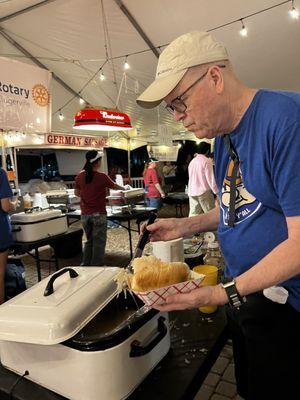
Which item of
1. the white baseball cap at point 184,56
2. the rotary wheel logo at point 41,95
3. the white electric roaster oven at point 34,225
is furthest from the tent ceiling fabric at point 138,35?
the white baseball cap at point 184,56

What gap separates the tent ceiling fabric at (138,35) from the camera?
19.8 ft

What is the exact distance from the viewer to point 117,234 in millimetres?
7363

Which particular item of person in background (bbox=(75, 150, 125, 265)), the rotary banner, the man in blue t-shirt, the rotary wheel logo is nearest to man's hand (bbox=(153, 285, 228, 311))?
the man in blue t-shirt

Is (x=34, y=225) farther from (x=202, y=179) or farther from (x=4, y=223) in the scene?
(x=202, y=179)

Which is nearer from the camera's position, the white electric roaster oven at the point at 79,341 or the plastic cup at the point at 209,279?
the white electric roaster oven at the point at 79,341

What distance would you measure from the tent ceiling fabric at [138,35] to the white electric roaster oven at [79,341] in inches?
247

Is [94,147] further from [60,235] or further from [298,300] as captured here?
[298,300]

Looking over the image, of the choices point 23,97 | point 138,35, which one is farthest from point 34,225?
point 138,35

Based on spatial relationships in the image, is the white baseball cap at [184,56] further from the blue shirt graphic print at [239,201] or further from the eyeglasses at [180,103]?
the blue shirt graphic print at [239,201]

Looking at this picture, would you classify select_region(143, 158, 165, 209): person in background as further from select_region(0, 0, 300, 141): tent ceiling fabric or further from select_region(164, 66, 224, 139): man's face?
select_region(164, 66, 224, 139): man's face

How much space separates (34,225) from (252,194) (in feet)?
10.0

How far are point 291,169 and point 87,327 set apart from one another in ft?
2.51

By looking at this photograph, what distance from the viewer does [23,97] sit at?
4.22 m

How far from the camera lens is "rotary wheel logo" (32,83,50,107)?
4402 millimetres
